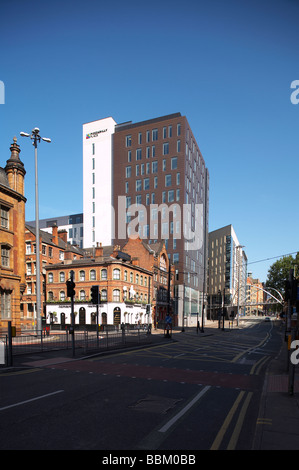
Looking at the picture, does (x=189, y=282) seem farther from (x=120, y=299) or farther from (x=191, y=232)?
(x=120, y=299)

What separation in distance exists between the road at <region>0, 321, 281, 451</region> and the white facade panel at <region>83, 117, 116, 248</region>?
74.8 meters

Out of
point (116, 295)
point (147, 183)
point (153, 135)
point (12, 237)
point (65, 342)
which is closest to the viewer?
point (65, 342)

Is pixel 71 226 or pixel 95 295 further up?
pixel 71 226

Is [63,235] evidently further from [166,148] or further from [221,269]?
[221,269]

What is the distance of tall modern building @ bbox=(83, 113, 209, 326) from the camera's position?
247ft

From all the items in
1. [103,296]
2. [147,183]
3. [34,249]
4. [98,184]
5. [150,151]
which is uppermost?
[150,151]

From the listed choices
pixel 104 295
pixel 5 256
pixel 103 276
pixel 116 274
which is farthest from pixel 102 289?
pixel 5 256

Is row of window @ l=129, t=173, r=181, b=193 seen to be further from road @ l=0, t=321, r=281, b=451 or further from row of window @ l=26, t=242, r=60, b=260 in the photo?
road @ l=0, t=321, r=281, b=451

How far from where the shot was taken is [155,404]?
897cm

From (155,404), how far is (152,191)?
236ft

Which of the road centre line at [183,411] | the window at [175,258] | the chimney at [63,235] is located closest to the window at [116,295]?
the chimney at [63,235]

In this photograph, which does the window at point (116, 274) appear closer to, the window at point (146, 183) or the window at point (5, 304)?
the window at point (5, 304)

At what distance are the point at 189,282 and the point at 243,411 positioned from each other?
7011 centimetres
